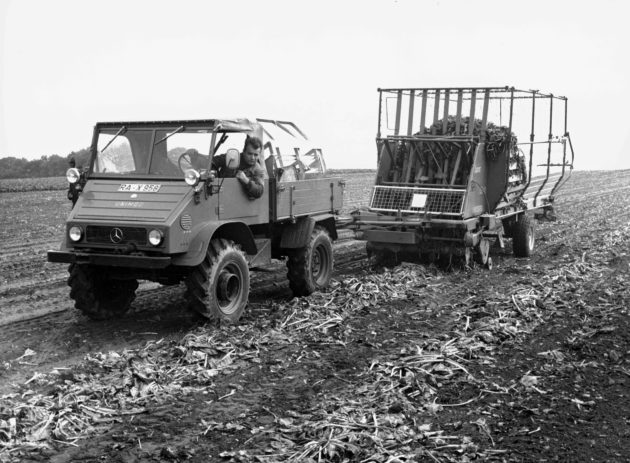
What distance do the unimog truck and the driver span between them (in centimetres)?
8

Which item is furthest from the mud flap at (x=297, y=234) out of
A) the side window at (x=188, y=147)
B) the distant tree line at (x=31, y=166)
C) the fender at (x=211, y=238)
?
the distant tree line at (x=31, y=166)

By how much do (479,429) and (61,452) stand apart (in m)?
2.82

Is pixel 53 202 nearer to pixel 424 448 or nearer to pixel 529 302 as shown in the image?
pixel 529 302

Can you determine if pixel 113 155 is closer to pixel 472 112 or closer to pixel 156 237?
pixel 156 237

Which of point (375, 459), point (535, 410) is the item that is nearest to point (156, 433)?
point (375, 459)

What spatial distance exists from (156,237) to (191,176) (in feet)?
2.46

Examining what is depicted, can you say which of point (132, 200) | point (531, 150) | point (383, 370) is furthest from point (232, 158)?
point (531, 150)

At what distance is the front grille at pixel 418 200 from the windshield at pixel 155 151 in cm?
478

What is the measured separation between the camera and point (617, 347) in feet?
22.7

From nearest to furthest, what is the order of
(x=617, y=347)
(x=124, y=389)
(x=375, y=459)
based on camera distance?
1. (x=375, y=459)
2. (x=124, y=389)
3. (x=617, y=347)

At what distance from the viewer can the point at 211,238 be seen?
8.05 m

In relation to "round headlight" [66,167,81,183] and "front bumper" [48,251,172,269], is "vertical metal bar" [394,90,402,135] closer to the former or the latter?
"round headlight" [66,167,81,183]

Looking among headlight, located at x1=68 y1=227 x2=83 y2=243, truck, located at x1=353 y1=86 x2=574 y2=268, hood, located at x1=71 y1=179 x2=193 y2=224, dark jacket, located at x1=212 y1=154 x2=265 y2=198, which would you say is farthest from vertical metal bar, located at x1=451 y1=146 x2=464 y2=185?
headlight, located at x1=68 y1=227 x2=83 y2=243

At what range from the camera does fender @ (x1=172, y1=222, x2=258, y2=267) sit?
24.9 ft
